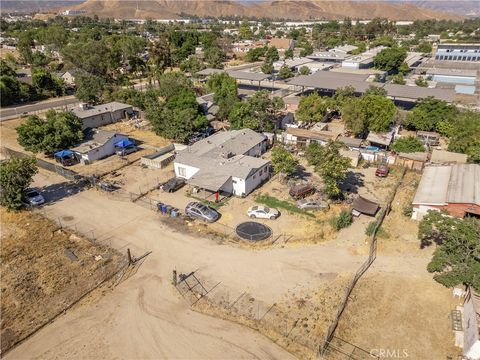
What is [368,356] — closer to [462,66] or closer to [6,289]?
[6,289]

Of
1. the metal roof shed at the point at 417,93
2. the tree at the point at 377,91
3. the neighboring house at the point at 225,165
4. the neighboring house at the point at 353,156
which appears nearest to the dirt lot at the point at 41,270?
the neighboring house at the point at 225,165

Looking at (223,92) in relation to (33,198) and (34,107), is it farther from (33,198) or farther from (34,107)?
(34,107)

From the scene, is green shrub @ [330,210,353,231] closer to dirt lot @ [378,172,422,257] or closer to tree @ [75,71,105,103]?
dirt lot @ [378,172,422,257]

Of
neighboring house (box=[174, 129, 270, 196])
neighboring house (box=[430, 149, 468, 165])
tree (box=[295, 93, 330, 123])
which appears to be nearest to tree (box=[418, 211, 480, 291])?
neighboring house (box=[174, 129, 270, 196])

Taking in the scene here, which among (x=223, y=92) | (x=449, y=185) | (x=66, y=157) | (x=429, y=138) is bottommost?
(x=66, y=157)

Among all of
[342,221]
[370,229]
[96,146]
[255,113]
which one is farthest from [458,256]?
[96,146]

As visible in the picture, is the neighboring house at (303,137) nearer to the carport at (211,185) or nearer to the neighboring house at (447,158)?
the neighboring house at (447,158)
